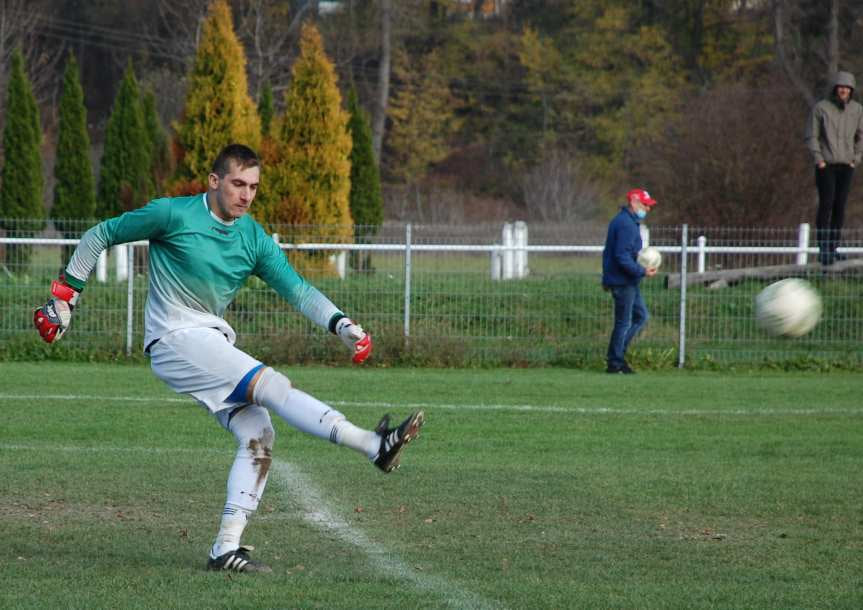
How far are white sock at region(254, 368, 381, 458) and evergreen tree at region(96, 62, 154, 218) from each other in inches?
938

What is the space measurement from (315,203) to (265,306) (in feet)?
29.5

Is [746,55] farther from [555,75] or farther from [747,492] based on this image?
[747,492]

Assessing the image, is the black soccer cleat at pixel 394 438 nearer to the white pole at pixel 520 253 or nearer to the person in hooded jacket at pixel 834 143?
the white pole at pixel 520 253

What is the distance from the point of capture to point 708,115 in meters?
32.4

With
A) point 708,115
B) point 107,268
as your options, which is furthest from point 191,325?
point 708,115

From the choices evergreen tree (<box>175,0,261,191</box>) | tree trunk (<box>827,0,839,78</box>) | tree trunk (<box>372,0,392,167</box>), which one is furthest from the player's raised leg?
tree trunk (<box>372,0,392,167</box>)

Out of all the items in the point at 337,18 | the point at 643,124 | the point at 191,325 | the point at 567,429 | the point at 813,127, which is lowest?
the point at 567,429

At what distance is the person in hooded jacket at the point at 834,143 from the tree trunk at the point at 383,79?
104 ft

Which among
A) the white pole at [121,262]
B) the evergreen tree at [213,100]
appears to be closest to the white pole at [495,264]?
the white pole at [121,262]

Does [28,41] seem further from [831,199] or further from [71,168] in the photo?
[831,199]

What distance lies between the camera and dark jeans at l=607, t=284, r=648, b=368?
15.3 meters

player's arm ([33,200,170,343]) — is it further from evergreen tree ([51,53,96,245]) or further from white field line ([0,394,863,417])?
evergreen tree ([51,53,96,245])

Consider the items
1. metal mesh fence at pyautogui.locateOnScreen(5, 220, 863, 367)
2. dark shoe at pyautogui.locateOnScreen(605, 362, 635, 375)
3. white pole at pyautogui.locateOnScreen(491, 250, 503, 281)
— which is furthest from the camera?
white pole at pyautogui.locateOnScreen(491, 250, 503, 281)

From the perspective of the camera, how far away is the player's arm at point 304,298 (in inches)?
245
